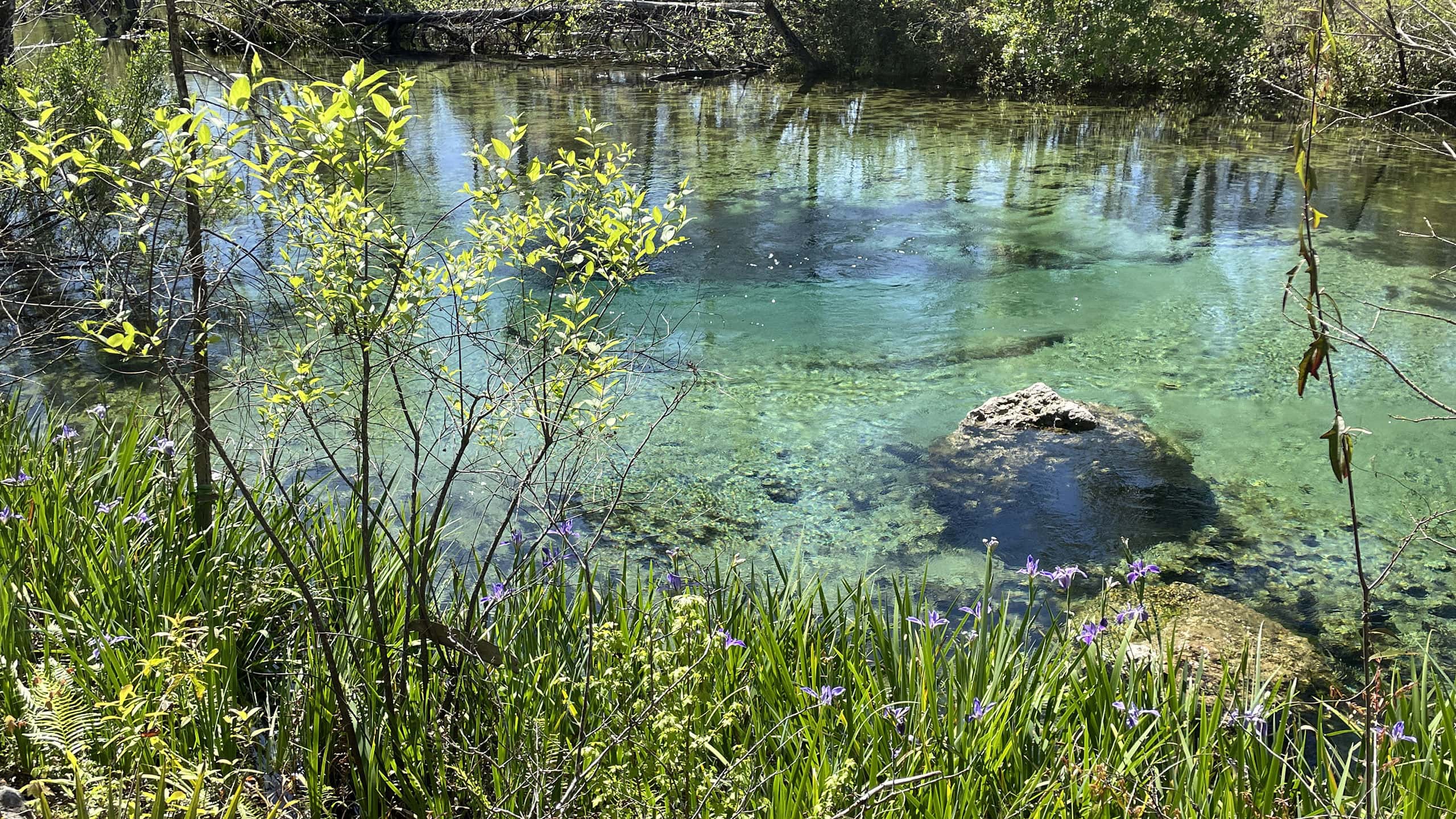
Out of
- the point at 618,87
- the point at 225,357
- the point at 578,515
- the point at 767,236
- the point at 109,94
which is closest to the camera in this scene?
the point at 578,515

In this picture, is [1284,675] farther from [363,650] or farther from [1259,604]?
[363,650]

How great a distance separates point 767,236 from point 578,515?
4.55 meters

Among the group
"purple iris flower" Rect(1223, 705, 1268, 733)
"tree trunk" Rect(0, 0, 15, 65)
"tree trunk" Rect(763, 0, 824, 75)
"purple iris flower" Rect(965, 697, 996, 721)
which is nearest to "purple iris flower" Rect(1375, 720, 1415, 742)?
"purple iris flower" Rect(1223, 705, 1268, 733)

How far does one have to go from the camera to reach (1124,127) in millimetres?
13273

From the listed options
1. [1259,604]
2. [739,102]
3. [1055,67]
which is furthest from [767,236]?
[1055,67]

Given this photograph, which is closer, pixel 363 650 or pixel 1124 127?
pixel 363 650

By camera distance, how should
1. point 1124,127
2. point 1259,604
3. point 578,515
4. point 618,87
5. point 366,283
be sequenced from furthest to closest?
point 618,87, point 1124,127, point 578,515, point 1259,604, point 366,283

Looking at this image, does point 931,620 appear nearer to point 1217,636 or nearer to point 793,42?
point 1217,636

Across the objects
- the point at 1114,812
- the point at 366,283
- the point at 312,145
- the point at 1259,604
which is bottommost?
the point at 1259,604

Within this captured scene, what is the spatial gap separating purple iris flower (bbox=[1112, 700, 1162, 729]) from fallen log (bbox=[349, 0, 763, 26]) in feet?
63.0

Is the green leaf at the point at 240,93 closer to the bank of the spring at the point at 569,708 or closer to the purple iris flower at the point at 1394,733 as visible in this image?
the bank of the spring at the point at 569,708

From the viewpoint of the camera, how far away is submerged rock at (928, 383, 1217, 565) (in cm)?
421

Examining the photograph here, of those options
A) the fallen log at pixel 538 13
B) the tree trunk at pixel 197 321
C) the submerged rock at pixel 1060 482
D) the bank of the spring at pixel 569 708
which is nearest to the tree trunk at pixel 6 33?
the tree trunk at pixel 197 321

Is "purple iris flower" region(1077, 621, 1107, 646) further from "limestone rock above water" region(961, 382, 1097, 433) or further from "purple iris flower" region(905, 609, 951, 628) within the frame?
"limestone rock above water" region(961, 382, 1097, 433)
